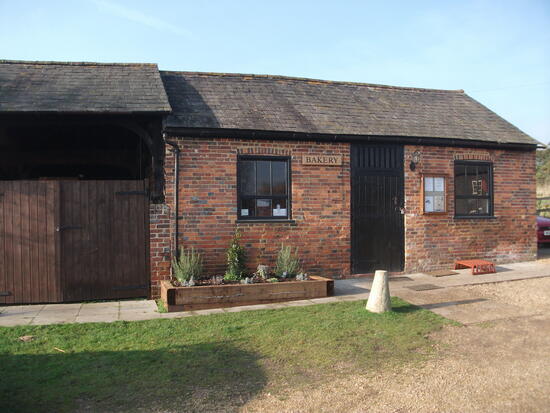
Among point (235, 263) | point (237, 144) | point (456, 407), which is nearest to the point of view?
point (456, 407)

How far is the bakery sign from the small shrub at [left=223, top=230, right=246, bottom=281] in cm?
230

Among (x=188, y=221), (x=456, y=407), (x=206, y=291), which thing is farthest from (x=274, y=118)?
(x=456, y=407)

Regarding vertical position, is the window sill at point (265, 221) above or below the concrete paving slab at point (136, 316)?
above

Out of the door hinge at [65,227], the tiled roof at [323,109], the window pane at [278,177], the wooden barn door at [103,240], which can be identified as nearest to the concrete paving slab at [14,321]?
the wooden barn door at [103,240]

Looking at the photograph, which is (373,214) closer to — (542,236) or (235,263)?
(235,263)

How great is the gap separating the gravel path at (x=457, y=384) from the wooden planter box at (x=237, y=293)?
2651 mm

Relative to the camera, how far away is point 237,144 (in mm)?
9102

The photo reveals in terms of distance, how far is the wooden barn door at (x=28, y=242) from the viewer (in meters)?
7.79

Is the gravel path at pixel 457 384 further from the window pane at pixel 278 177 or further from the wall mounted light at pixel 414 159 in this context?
the wall mounted light at pixel 414 159

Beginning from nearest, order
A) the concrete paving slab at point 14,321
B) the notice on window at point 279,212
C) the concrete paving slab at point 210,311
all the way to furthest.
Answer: the concrete paving slab at point 14,321 < the concrete paving slab at point 210,311 < the notice on window at point 279,212

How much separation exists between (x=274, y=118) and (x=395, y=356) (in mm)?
5955

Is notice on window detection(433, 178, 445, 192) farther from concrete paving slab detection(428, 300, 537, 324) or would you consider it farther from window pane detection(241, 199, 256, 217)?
window pane detection(241, 199, 256, 217)

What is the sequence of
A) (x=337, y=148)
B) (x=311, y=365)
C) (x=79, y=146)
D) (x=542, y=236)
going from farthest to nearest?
(x=542, y=236), (x=79, y=146), (x=337, y=148), (x=311, y=365)

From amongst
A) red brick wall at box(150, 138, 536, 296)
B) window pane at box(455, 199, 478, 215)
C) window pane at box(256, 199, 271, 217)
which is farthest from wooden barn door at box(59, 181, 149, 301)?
window pane at box(455, 199, 478, 215)
